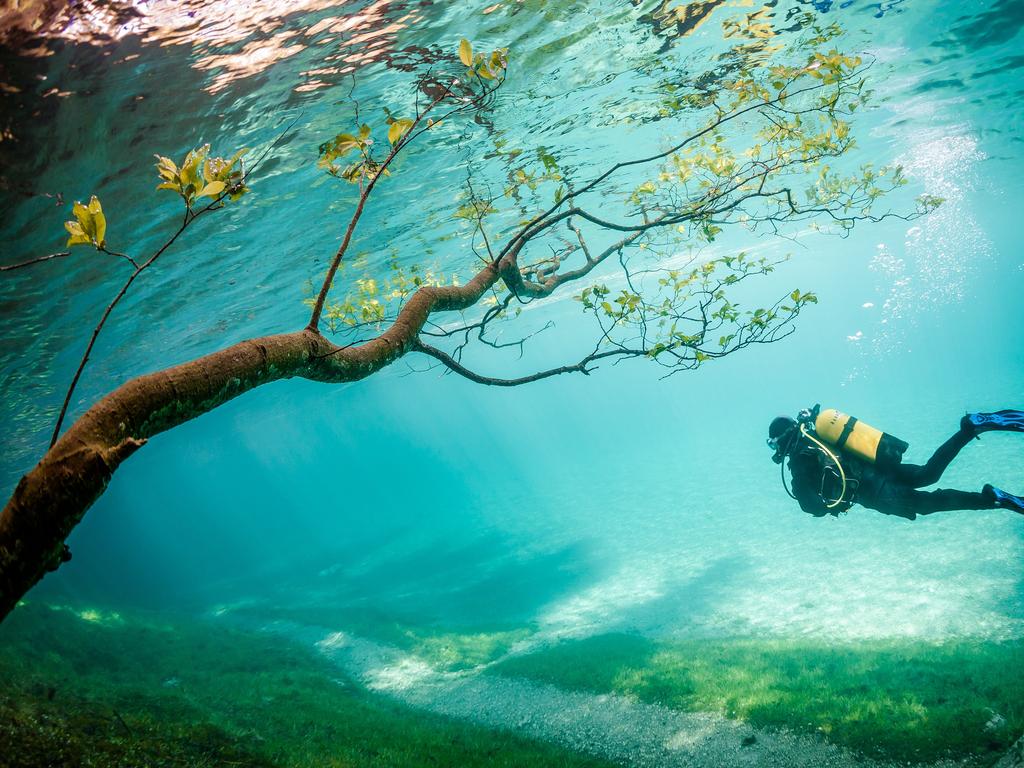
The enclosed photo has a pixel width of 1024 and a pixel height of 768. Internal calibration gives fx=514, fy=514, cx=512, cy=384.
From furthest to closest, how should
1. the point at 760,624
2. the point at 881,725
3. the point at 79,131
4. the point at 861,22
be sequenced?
1. the point at 760,624
2. the point at 861,22
3. the point at 79,131
4. the point at 881,725

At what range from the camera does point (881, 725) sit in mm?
7395

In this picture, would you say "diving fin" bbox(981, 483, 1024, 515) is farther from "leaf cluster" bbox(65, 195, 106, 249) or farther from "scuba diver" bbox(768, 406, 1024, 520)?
"leaf cluster" bbox(65, 195, 106, 249)

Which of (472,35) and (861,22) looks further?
(861,22)

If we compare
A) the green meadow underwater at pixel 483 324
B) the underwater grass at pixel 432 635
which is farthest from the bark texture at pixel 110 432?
the underwater grass at pixel 432 635

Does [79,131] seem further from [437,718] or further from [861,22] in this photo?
[861,22]

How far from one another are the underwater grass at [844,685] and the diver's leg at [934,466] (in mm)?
3173

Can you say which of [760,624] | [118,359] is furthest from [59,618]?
[760,624]

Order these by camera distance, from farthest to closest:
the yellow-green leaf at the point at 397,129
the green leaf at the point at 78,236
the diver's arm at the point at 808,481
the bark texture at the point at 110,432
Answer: the diver's arm at the point at 808,481
the yellow-green leaf at the point at 397,129
the green leaf at the point at 78,236
the bark texture at the point at 110,432

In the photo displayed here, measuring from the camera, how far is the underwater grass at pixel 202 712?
762cm

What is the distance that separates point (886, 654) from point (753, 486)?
75.0ft

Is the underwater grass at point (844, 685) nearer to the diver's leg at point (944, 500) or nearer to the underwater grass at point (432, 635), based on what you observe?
the underwater grass at point (432, 635)

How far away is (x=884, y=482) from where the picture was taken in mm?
7277

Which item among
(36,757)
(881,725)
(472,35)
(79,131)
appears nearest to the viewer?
(36,757)

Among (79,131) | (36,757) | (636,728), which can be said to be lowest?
(636,728)
